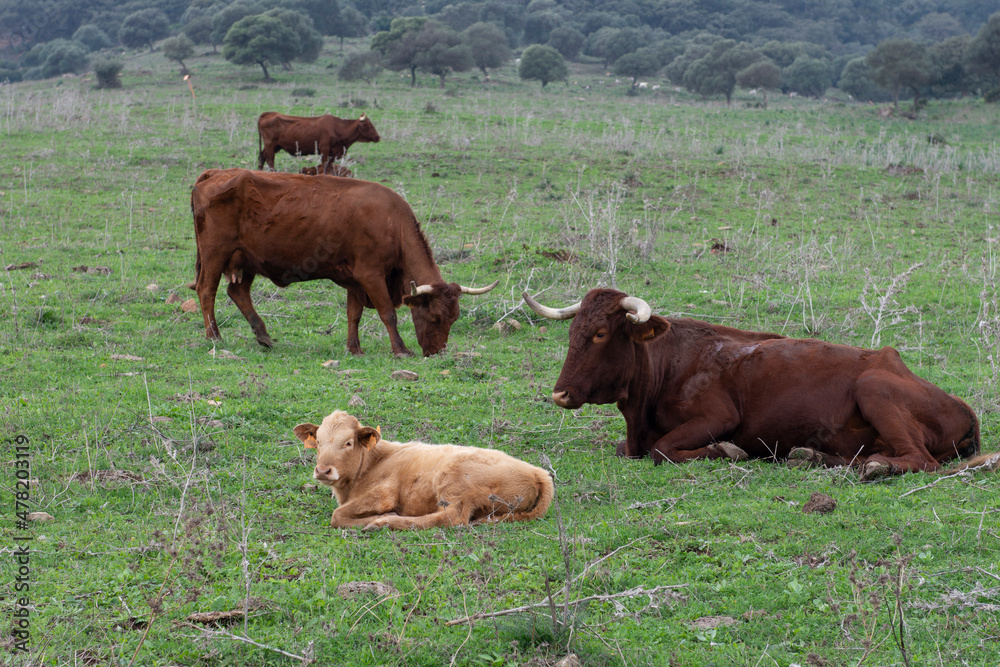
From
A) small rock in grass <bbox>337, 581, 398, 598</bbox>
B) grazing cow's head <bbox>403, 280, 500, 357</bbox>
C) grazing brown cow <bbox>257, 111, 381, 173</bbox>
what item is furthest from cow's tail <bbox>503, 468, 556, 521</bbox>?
grazing brown cow <bbox>257, 111, 381, 173</bbox>

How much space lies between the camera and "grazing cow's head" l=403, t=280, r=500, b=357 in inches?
445

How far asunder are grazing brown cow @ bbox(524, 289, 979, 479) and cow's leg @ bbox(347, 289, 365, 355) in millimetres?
3991

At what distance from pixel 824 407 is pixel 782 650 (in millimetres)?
3445

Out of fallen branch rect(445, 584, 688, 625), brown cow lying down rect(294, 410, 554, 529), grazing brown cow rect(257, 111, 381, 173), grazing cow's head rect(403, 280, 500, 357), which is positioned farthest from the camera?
grazing brown cow rect(257, 111, 381, 173)

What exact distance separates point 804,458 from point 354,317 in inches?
238

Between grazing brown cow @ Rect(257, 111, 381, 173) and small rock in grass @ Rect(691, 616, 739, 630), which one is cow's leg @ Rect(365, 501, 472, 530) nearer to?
small rock in grass @ Rect(691, 616, 739, 630)

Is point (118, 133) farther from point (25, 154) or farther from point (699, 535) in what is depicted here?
point (699, 535)

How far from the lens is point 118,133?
25531 mm

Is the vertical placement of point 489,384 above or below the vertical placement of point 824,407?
below

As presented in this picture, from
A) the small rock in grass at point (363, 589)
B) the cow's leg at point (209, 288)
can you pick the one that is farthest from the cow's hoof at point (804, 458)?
the cow's leg at point (209, 288)

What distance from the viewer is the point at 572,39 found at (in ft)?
302

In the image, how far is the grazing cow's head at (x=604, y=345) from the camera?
24.1 feet

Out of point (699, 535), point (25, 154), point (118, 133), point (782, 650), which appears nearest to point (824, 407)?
point (699, 535)

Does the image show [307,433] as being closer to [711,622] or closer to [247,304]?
[711,622]
